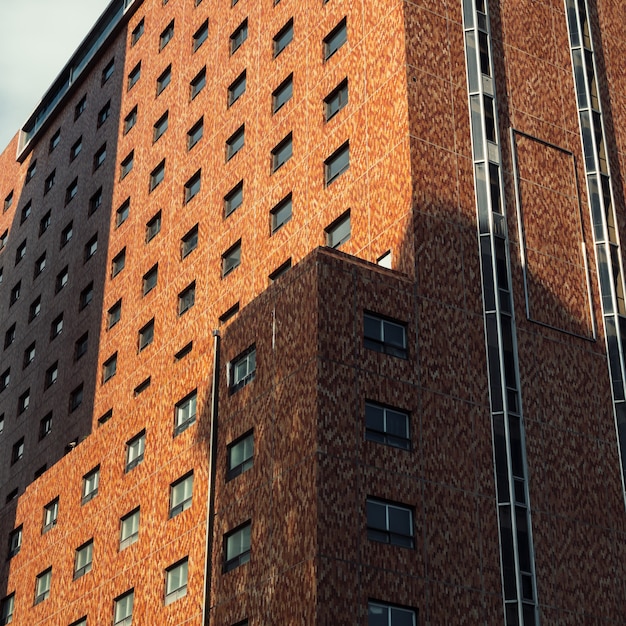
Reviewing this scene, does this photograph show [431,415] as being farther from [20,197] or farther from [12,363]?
[20,197]

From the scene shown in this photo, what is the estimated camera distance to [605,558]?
39.3m

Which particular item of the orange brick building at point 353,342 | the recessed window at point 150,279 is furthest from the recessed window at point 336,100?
the recessed window at point 150,279

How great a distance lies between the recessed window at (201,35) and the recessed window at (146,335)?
16210mm

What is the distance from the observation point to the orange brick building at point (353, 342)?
121 ft

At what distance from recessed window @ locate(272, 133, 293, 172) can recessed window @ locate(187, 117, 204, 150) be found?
862 cm

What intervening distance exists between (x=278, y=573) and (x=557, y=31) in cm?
2900

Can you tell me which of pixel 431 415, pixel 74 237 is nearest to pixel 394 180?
pixel 431 415

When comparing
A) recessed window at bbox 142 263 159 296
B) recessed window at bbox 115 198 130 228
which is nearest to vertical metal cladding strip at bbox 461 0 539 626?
recessed window at bbox 142 263 159 296

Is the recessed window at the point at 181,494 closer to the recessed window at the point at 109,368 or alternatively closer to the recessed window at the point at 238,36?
the recessed window at the point at 109,368

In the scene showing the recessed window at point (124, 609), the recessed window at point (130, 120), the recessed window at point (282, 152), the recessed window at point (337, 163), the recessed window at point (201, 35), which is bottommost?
the recessed window at point (124, 609)

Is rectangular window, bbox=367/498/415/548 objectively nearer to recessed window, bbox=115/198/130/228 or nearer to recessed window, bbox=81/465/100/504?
recessed window, bbox=81/465/100/504

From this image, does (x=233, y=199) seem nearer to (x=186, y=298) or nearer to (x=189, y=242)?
(x=189, y=242)

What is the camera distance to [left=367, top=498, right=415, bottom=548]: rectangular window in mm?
35969

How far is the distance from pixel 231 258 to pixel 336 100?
8729mm
